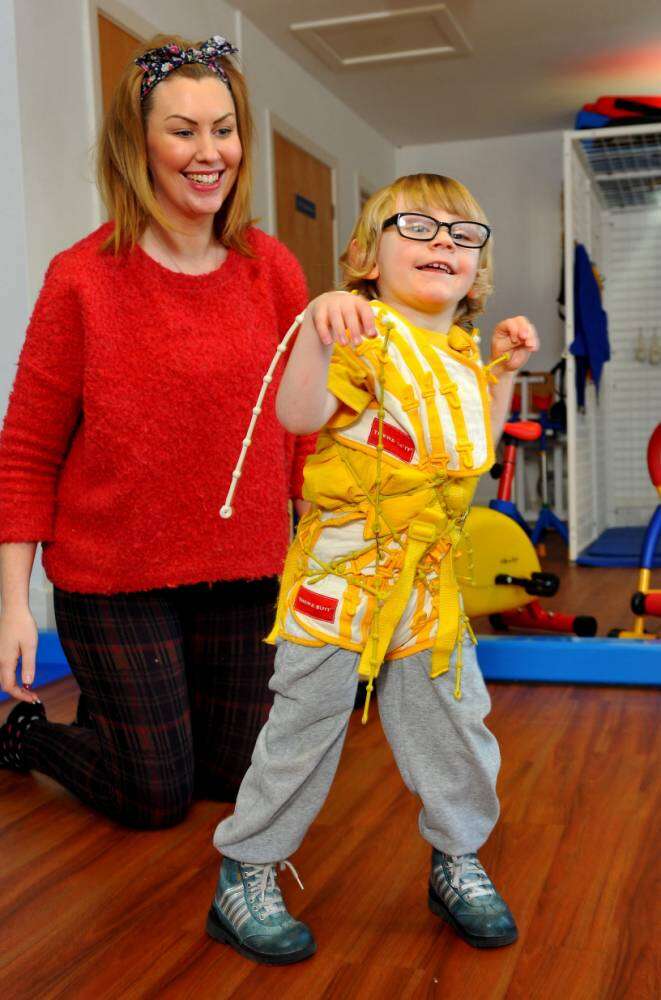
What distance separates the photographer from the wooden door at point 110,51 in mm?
3803

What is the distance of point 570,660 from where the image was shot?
277cm

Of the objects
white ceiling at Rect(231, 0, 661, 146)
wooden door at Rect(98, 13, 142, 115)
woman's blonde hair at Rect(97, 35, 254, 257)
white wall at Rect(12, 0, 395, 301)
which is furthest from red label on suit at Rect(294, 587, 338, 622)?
white ceiling at Rect(231, 0, 661, 146)

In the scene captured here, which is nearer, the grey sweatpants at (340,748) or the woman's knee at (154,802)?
the grey sweatpants at (340,748)

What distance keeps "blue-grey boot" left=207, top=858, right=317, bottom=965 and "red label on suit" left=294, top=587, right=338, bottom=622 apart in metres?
0.33

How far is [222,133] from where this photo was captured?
5.69 ft

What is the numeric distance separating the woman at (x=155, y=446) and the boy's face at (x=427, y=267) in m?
0.52

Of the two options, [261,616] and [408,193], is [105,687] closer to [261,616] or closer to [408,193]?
[261,616]

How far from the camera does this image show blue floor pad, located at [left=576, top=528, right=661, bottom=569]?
4.98m

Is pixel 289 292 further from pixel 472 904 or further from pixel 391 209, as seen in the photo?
pixel 472 904

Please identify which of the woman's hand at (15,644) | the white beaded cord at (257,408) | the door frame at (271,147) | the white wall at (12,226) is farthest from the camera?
the door frame at (271,147)

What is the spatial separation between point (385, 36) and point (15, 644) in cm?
446

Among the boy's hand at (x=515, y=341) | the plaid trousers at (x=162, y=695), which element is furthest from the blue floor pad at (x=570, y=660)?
the boy's hand at (x=515, y=341)

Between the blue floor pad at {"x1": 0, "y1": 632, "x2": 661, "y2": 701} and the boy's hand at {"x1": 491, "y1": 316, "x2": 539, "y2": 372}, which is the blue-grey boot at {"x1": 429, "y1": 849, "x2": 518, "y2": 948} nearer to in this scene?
the boy's hand at {"x1": 491, "y1": 316, "x2": 539, "y2": 372}

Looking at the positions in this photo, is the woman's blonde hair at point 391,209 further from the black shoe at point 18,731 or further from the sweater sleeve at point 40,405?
the black shoe at point 18,731
